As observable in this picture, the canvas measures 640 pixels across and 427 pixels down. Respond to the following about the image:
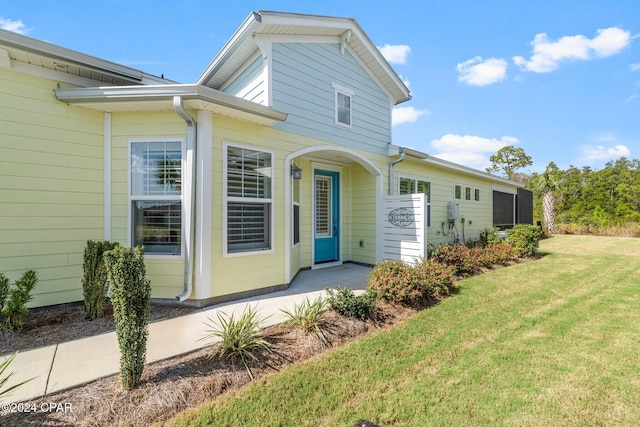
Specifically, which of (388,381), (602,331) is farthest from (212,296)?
(602,331)

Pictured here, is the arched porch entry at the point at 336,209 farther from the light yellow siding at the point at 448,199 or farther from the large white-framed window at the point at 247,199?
the large white-framed window at the point at 247,199

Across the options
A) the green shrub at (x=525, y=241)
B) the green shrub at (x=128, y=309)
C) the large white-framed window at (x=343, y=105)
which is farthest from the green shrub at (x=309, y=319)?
the green shrub at (x=525, y=241)

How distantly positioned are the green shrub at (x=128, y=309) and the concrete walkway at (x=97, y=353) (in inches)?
20.7

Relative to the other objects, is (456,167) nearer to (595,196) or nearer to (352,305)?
(352,305)

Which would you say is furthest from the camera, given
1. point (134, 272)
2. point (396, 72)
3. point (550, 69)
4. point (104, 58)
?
point (550, 69)

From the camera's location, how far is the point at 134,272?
2273 mm

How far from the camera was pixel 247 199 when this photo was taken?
490 centimetres

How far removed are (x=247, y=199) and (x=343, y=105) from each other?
3.55 m

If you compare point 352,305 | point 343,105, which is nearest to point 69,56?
point 343,105

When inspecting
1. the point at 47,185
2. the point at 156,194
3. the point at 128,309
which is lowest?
the point at 128,309

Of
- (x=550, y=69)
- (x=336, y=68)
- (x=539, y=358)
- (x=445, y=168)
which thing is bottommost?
(x=539, y=358)

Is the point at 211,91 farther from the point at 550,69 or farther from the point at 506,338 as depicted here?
the point at 550,69

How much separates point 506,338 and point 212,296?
14.2 ft

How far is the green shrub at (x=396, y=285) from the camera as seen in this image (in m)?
4.45
